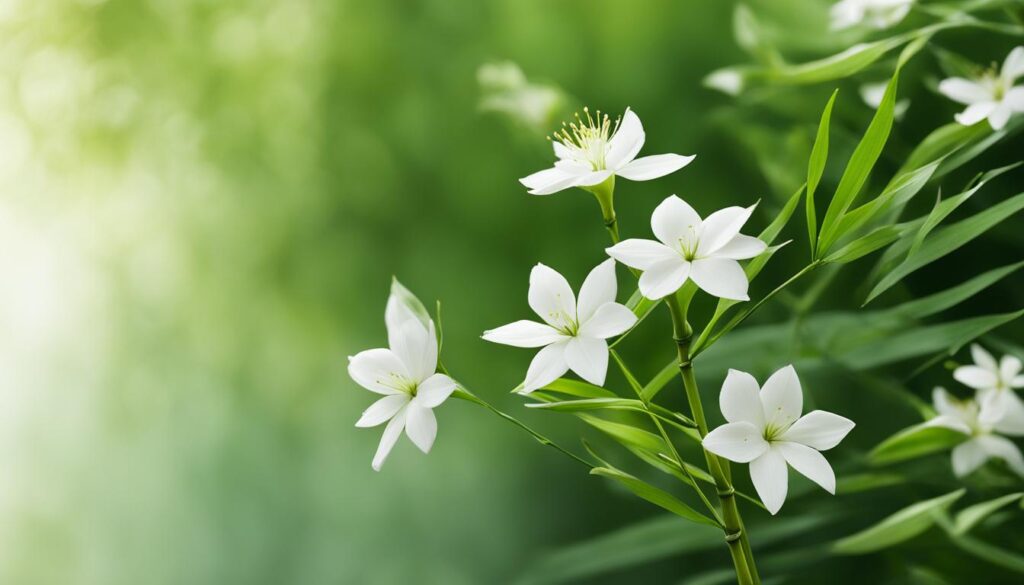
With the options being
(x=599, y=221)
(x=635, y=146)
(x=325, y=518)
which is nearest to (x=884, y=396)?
(x=599, y=221)

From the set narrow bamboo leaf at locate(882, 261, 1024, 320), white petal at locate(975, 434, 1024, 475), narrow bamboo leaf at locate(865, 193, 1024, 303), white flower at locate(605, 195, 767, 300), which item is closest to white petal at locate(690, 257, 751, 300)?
white flower at locate(605, 195, 767, 300)

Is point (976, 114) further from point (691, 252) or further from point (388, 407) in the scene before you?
point (388, 407)

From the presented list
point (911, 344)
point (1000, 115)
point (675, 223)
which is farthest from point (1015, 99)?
point (675, 223)

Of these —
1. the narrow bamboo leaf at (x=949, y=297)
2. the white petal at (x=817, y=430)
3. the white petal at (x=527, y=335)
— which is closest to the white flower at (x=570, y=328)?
the white petal at (x=527, y=335)

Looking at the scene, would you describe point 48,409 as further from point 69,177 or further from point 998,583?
point 998,583

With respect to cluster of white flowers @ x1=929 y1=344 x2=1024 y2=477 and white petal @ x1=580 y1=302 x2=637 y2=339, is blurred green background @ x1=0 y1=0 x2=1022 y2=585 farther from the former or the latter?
white petal @ x1=580 y1=302 x2=637 y2=339

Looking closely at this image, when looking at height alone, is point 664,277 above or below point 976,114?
below
